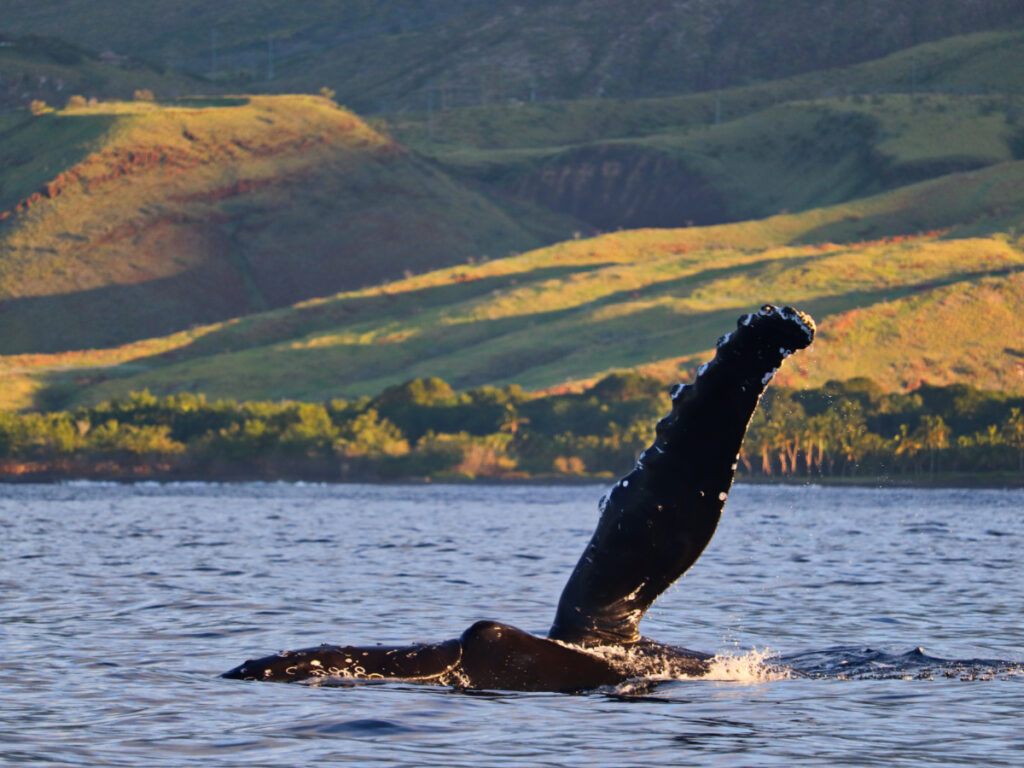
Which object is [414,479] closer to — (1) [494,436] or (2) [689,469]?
(1) [494,436]

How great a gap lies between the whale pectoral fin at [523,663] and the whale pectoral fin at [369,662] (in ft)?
0.70

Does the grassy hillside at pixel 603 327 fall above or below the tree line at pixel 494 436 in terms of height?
above

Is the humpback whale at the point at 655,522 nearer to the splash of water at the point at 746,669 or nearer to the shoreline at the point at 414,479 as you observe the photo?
the splash of water at the point at 746,669

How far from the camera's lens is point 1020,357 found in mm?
138125

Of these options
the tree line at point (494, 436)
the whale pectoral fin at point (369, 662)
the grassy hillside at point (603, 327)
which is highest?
the grassy hillside at point (603, 327)

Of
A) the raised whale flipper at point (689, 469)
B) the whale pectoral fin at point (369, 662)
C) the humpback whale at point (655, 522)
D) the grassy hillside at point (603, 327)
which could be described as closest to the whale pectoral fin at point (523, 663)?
the humpback whale at point (655, 522)

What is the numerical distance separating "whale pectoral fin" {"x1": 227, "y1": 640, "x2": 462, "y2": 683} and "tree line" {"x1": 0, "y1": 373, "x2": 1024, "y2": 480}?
96.2 meters

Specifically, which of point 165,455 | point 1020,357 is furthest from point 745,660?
point 1020,357

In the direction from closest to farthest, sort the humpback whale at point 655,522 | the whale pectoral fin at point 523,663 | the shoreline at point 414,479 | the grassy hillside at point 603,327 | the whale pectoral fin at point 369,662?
the humpback whale at point 655,522 < the whale pectoral fin at point 523,663 < the whale pectoral fin at point 369,662 < the shoreline at point 414,479 < the grassy hillside at point 603,327

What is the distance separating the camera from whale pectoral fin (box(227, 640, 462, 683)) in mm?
16547

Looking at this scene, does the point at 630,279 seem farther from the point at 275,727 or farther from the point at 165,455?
the point at 275,727

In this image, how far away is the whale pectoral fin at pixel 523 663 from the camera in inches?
636

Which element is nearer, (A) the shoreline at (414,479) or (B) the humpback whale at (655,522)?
(B) the humpback whale at (655,522)

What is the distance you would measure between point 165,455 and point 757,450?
133 ft
